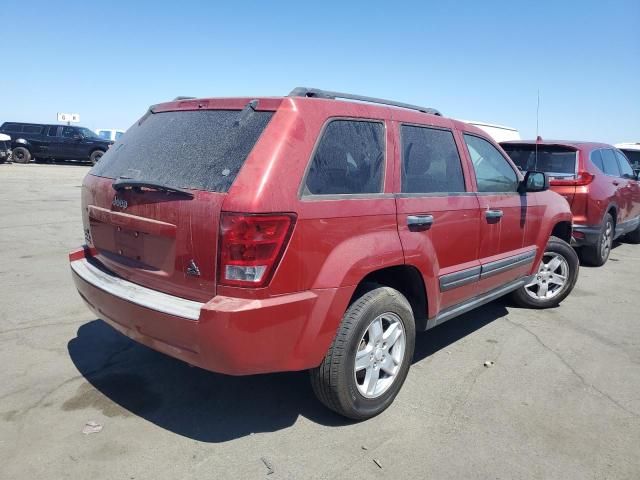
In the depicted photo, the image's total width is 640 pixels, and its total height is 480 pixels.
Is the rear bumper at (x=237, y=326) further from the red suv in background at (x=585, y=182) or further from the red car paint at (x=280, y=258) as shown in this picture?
the red suv in background at (x=585, y=182)

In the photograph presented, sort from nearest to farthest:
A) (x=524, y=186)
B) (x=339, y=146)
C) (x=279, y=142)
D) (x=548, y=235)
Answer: (x=279, y=142) < (x=339, y=146) < (x=524, y=186) < (x=548, y=235)

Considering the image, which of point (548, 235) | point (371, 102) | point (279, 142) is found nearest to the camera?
point (279, 142)

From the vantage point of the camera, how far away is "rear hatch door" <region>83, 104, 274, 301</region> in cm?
258

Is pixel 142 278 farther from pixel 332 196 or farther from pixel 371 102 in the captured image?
pixel 371 102

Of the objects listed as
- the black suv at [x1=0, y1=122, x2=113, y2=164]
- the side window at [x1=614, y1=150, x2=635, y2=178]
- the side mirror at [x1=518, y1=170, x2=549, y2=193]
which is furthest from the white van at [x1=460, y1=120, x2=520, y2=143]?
the black suv at [x1=0, y1=122, x2=113, y2=164]

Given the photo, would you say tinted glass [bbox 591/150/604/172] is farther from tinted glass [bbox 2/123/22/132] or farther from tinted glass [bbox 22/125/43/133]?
tinted glass [bbox 2/123/22/132]

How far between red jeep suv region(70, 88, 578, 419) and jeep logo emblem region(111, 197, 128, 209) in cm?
1

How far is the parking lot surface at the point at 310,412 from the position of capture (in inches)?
104

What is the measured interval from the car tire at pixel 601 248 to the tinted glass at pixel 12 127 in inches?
992

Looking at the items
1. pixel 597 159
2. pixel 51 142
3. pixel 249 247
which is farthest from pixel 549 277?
pixel 51 142

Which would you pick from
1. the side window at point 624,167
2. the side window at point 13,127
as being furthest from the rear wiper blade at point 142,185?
the side window at point 13,127

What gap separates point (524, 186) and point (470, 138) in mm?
797

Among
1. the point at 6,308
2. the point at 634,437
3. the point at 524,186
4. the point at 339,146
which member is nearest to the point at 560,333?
the point at 524,186

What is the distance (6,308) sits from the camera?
4.70 m
